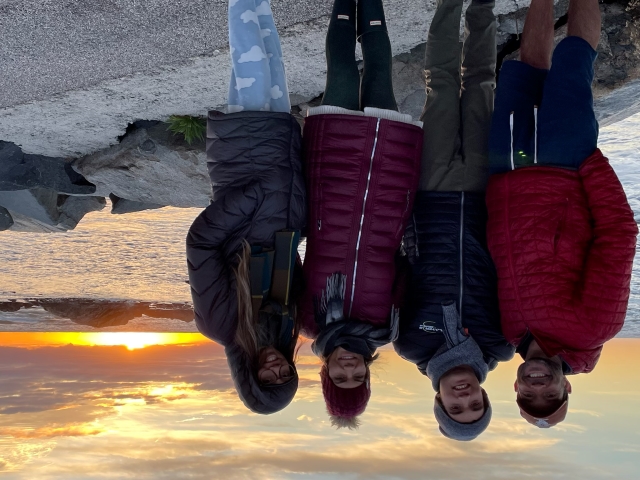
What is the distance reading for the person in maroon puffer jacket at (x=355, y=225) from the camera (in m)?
→ 2.51

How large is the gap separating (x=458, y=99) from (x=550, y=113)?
0.51 meters

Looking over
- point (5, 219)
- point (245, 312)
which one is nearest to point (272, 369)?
point (245, 312)

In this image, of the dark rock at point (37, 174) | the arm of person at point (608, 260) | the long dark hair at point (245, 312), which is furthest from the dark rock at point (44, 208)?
the arm of person at point (608, 260)

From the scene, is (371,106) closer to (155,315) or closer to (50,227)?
(50,227)

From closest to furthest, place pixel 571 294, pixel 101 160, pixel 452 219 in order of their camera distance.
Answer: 1. pixel 571 294
2. pixel 452 219
3. pixel 101 160

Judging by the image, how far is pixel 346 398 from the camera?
96.8 inches

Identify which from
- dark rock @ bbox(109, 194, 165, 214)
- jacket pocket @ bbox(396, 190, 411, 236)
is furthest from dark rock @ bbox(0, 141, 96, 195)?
jacket pocket @ bbox(396, 190, 411, 236)

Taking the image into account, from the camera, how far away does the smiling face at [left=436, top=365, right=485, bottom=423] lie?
2338 millimetres

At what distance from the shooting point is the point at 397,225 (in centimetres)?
260

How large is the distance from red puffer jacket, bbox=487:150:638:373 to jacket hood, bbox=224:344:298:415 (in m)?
0.96

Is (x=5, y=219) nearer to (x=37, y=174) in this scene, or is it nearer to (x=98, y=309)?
(x=37, y=174)

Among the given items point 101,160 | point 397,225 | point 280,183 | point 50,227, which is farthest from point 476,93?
point 50,227

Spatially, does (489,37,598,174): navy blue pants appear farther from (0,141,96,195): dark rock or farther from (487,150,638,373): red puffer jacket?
(0,141,96,195): dark rock

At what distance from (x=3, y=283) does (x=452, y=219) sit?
515cm
